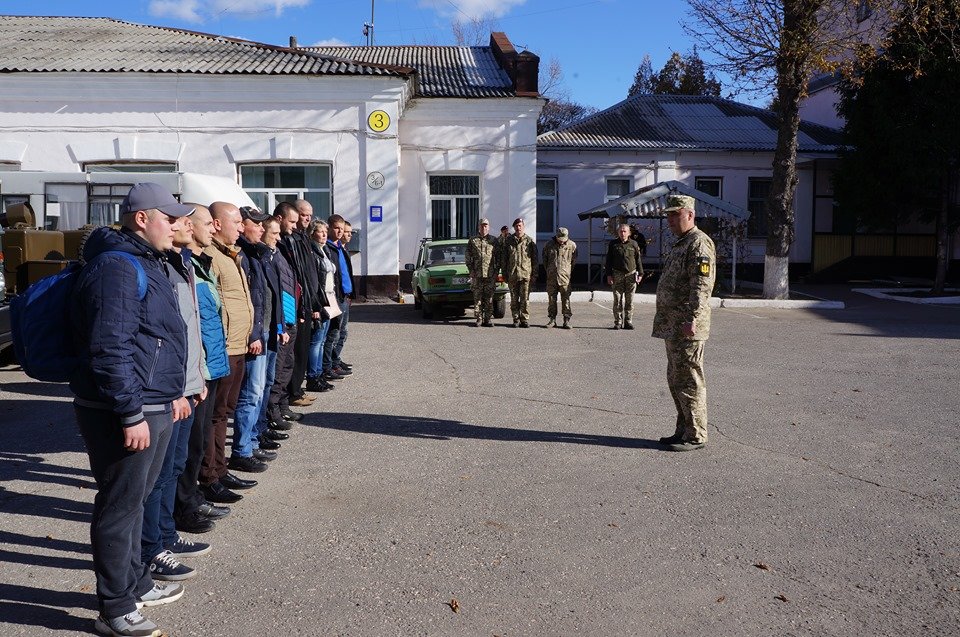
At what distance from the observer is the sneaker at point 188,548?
4712 mm

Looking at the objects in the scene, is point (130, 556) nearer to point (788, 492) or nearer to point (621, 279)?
point (788, 492)

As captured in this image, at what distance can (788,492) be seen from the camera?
5902mm

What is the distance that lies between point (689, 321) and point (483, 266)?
8851 millimetres

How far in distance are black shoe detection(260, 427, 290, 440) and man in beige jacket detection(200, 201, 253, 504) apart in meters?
1.44

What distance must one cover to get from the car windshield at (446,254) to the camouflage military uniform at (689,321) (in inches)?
405

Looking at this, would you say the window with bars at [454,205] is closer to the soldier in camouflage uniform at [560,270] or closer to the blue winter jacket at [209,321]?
the soldier in camouflage uniform at [560,270]

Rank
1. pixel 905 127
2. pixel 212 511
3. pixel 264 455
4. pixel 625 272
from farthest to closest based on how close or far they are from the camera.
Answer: pixel 905 127, pixel 625 272, pixel 264 455, pixel 212 511

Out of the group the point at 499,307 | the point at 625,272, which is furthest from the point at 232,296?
the point at 499,307

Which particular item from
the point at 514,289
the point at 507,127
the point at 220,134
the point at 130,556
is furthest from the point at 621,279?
the point at 130,556

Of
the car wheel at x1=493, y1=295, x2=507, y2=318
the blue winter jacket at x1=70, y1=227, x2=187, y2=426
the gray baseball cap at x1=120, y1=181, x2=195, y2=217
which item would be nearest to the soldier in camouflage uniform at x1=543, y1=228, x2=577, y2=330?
the car wheel at x1=493, y1=295, x2=507, y2=318

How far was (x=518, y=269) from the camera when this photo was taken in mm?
15781

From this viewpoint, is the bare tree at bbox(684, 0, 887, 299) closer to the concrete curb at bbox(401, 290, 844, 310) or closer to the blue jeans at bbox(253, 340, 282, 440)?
the concrete curb at bbox(401, 290, 844, 310)

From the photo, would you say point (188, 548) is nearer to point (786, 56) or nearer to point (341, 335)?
point (341, 335)

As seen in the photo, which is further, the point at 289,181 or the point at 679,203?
the point at 289,181
